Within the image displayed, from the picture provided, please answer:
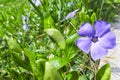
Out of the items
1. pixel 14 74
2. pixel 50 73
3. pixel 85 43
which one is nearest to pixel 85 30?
pixel 85 43

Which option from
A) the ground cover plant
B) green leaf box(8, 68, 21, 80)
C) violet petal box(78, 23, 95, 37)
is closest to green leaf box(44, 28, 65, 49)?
the ground cover plant

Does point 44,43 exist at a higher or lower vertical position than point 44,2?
lower

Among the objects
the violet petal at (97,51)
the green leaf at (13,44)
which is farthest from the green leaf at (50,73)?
the green leaf at (13,44)

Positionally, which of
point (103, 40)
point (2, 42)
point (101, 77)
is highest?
point (2, 42)

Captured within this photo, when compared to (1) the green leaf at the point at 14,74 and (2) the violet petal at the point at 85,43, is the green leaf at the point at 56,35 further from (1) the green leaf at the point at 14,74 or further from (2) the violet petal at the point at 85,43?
(1) the green leaf at the point at 14,74

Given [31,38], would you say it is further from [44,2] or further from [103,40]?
[103,40]

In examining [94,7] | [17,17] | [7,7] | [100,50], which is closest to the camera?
[100,50]

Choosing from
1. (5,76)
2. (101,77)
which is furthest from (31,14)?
(101,77)

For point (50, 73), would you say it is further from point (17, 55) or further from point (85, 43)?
point (17, 55)
